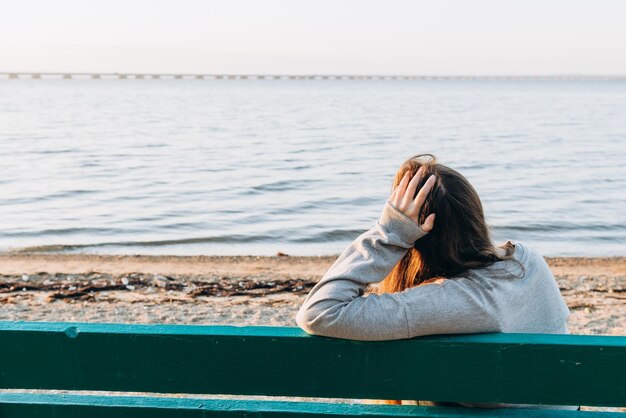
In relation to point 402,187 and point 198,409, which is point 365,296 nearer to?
point 402,187

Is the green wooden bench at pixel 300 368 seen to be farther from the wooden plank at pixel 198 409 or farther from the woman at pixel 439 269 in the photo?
the woman at pixel 439 269

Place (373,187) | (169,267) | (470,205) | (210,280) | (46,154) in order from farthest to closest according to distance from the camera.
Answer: (46,154)
(373,187)
(169,267)
(210,280)
(470,205)

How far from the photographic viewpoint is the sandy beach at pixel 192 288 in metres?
7.65

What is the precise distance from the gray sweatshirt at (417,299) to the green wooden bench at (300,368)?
67 millimetres

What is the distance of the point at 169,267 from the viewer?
35.8 ft

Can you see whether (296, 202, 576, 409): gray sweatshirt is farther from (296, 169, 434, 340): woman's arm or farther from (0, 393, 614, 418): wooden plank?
(0, 393, 614, 418): wooden plank

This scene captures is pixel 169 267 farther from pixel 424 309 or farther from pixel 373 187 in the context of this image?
pixel 373 187

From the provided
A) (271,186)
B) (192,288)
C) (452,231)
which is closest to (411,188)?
(452,231)

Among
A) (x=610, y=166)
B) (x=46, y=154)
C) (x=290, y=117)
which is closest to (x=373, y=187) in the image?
(x=610, y=166)

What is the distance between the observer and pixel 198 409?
189 cm

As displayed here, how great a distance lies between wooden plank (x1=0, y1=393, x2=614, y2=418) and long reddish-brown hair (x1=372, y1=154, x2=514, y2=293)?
48 centimetres

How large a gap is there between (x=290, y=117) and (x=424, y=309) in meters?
58.1

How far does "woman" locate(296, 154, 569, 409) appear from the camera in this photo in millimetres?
1989

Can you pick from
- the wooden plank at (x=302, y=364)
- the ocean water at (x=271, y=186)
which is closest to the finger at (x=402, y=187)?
the wooden plank at (x=302, y=364)
